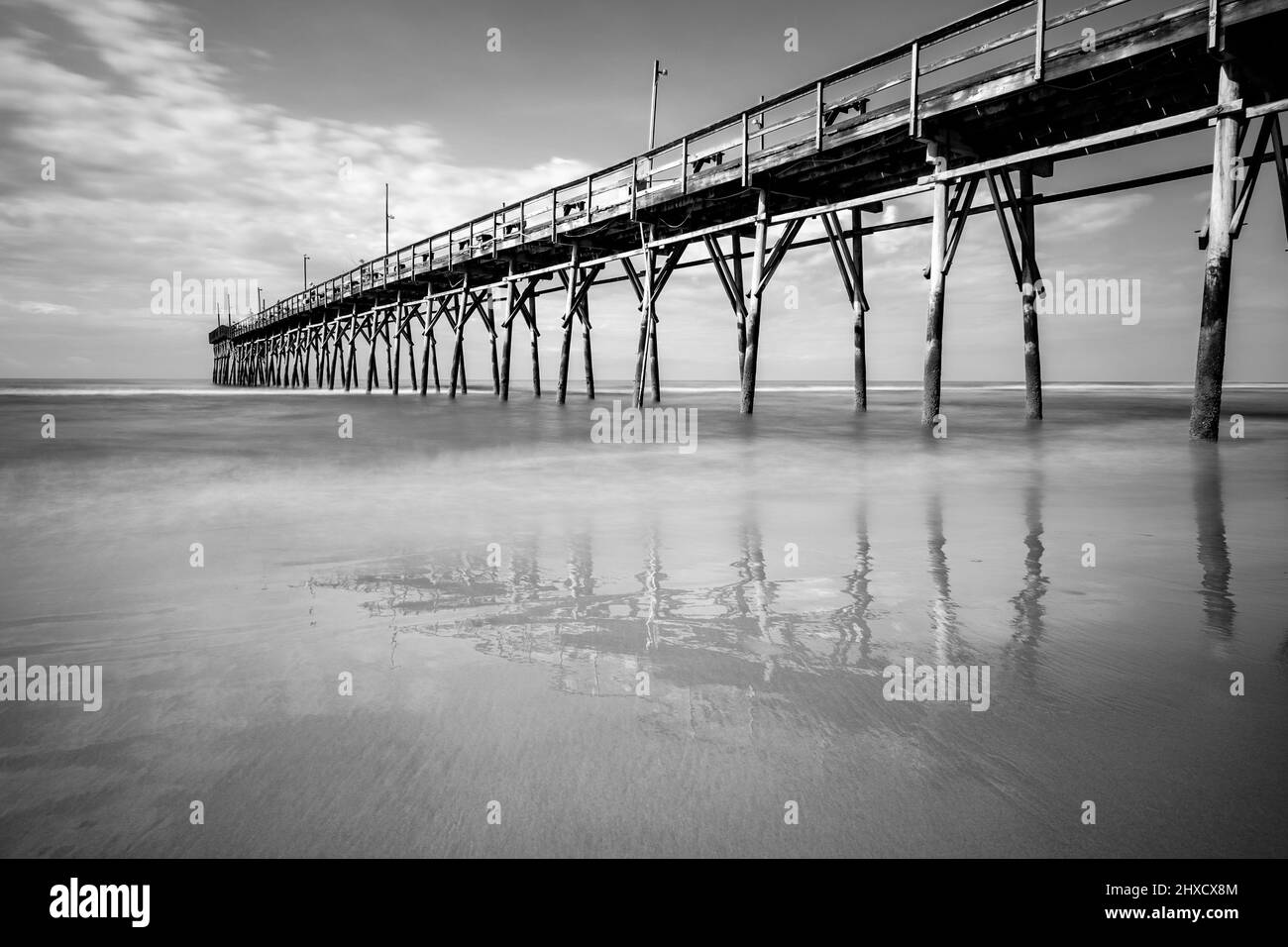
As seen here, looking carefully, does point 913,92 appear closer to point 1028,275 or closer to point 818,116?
point 818,116

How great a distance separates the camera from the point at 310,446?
10.9 m

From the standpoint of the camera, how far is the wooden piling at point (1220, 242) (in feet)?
27.5

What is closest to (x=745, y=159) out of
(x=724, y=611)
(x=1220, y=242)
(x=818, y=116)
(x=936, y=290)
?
Answer: (x=818, y=116)

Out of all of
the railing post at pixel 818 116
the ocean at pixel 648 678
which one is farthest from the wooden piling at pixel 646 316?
the ocean at pixel 648 678

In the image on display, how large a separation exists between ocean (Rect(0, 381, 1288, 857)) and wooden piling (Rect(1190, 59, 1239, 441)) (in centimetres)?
418

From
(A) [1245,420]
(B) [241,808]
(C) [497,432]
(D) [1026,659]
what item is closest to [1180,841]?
(D) [1026,659]

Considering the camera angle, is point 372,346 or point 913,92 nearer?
point 913,92

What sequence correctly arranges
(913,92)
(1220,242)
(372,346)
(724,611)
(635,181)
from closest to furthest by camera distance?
(724,611) → (1220,242) → (913,92) → (635,181) → (372,346)

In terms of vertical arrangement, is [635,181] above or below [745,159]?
above

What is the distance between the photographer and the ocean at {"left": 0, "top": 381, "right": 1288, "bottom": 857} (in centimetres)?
160

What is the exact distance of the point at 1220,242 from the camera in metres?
8.51

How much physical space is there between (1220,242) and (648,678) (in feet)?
32.1

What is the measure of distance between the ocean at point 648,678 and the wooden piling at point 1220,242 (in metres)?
4.18
